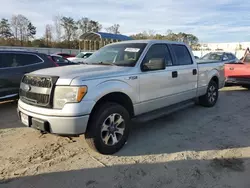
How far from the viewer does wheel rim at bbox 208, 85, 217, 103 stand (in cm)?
674

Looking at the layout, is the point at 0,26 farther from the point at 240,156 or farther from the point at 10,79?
the point at 240,156

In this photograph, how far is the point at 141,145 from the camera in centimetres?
412

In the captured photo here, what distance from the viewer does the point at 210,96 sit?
6.79 m

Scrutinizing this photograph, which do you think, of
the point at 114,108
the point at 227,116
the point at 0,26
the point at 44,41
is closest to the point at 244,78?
the point at 227,116

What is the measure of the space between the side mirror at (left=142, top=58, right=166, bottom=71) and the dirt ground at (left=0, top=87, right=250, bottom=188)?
1318 mm

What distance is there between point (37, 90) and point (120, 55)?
A: 178 centimetres

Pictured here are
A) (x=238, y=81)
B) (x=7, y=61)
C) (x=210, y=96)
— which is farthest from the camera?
(x=238, y=81)

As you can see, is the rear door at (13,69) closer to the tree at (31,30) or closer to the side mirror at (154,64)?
the side mirror at (154,64)

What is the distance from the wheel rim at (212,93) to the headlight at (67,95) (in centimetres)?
455

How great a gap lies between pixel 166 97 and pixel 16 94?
4128 mm

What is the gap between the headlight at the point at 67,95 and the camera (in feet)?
10.7

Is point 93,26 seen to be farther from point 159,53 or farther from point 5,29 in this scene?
point 159,53

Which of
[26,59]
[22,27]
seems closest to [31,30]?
[22,27]

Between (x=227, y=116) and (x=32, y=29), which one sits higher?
(x=32, y=29)
